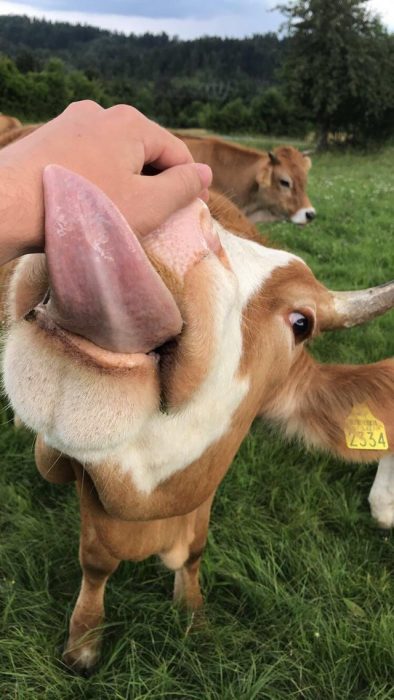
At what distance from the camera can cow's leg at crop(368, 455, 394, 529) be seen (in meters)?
3.41

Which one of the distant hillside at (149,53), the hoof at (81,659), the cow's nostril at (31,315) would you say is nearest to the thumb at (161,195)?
the cow's nostril at (31,315)

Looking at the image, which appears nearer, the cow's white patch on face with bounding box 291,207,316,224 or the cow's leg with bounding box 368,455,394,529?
the cow's leg with bounding box 368,455,394,529

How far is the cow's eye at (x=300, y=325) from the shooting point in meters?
1.94

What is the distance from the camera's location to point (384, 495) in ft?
11.3

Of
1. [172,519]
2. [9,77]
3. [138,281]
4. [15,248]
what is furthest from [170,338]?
[9,77]

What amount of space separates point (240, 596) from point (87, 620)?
747 mm

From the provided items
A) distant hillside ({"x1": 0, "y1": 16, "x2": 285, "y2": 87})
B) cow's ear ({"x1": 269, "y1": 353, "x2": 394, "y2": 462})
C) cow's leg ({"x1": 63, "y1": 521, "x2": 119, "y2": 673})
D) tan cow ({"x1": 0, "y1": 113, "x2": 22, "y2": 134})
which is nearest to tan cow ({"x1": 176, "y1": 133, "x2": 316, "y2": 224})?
tan cow ({"x1": 0, "y1": 113, "x2": 22, "y2": 134})

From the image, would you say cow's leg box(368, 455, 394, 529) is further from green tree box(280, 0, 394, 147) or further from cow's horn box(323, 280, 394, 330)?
green tree box(280, 0, 394, 147)

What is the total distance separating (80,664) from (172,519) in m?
0.74

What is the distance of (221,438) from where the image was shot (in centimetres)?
183

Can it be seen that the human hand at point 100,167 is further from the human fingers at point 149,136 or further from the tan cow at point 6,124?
the tan cow at point 6,124

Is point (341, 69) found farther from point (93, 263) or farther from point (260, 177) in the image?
point (93, 263)

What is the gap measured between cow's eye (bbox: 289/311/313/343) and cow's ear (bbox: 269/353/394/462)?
337 mm

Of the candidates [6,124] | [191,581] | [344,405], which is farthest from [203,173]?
[6,124]
